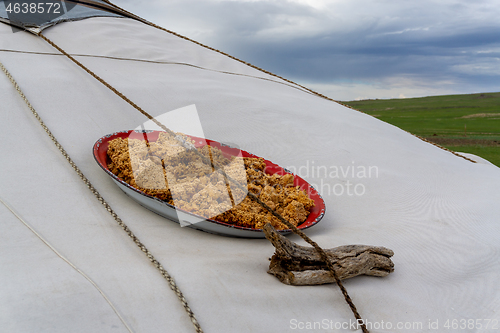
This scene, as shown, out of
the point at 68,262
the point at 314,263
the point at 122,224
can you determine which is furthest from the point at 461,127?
the point at 68,262

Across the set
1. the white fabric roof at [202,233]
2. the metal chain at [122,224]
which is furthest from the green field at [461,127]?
the metal chain at [122,224]

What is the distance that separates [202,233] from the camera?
1247 millimetres

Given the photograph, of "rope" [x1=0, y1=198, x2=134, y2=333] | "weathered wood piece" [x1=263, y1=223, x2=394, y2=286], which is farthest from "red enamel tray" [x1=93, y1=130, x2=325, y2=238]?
"rope" [x1=0, y1=198, x2=134, y2=333]

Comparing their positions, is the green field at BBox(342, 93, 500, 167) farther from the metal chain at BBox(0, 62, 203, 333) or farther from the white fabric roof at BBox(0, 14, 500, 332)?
the metal chain at BBox(0, 62, 203, 333)

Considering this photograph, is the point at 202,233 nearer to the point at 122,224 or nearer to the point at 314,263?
the point at 122,224

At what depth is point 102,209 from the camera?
1.28 m

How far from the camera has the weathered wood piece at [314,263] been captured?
1.04 meters

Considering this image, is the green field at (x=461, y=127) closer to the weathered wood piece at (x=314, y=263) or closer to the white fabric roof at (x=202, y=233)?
the white fabric roof at (x=202, y=233)

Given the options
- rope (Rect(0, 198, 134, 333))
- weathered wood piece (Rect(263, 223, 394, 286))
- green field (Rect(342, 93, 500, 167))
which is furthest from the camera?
green field (Rect(342, 93, 500, 167))

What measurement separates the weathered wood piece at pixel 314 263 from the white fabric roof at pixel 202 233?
0.11 feet

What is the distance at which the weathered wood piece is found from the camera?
104 cm

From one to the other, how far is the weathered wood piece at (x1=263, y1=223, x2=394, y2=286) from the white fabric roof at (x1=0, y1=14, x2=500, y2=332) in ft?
0.11

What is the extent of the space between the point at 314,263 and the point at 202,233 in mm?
423

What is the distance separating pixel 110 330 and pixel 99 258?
0.28 metres
